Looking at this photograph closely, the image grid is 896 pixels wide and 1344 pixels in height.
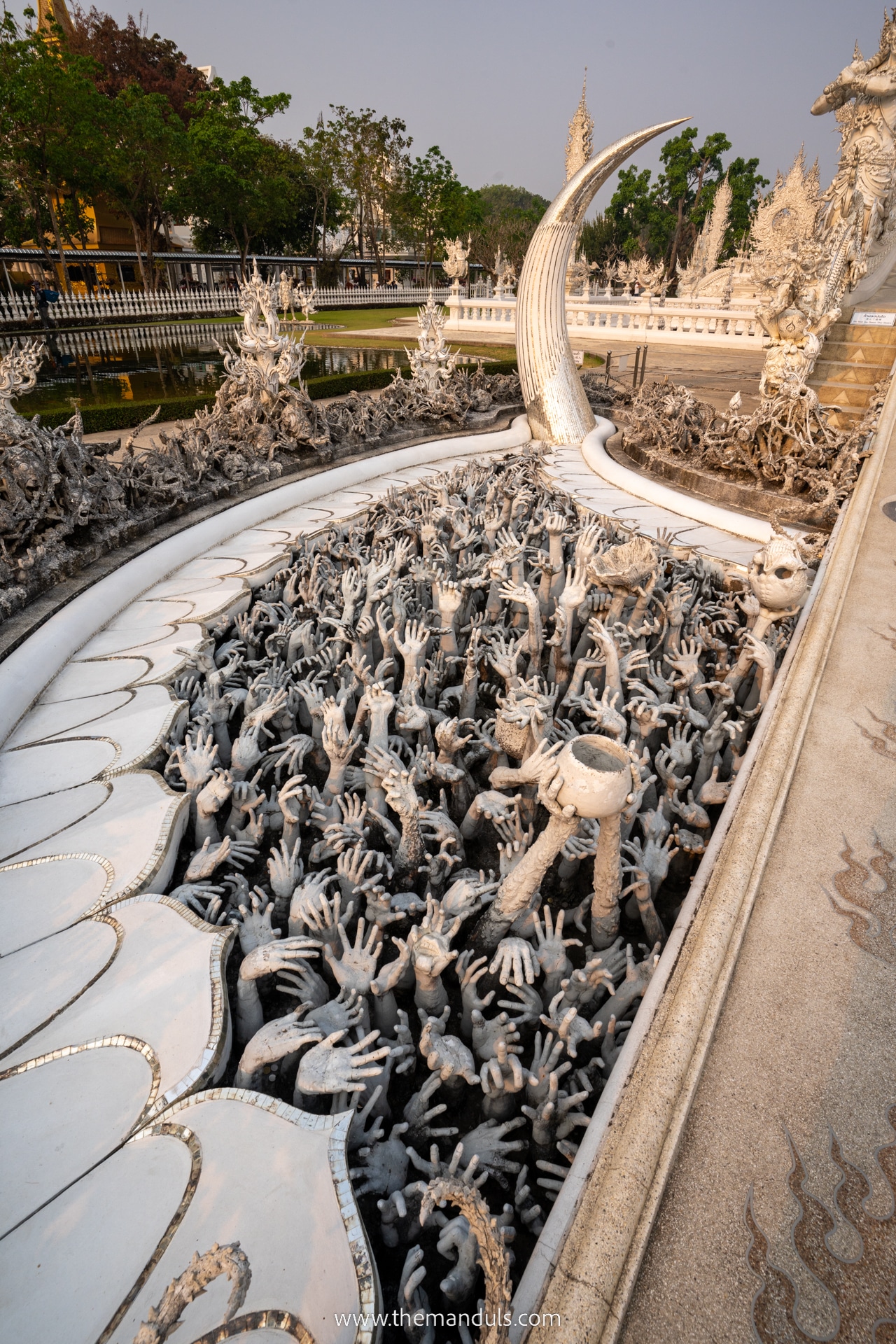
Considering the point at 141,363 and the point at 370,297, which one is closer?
the point at 141,363

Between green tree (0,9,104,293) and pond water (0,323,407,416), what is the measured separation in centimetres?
812

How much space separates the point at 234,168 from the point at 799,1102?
44.9 metres

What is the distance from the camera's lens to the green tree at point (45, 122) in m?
25.2

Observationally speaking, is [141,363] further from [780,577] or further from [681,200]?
[681,200]

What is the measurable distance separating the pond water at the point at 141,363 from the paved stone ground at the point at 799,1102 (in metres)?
11.8

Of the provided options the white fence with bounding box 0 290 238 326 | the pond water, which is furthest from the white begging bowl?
the white fence with bounding box 0 290 238 326

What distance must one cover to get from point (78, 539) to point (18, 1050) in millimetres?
5412

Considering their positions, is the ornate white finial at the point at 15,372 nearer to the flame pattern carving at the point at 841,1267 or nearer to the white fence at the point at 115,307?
the flame pattern carving at the point at 841,1267

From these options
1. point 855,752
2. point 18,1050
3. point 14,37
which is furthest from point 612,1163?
point 14,37

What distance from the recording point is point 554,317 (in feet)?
38.5

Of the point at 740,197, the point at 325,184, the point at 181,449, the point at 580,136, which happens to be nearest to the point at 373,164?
the point at 325,184

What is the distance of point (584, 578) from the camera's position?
506cm

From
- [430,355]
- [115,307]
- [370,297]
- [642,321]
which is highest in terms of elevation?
[370,297]

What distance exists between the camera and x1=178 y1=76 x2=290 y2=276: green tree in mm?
33312
